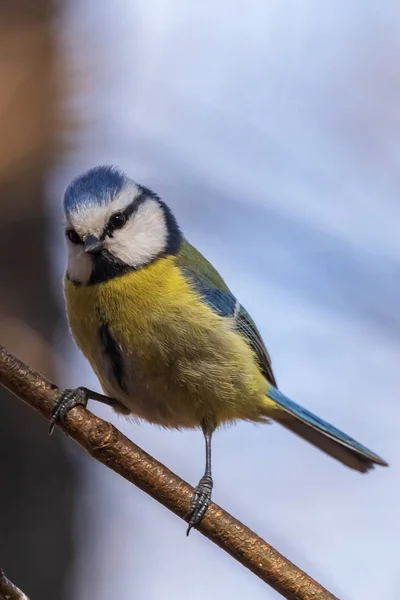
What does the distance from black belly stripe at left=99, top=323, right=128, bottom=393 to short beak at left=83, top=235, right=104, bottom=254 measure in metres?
0.12

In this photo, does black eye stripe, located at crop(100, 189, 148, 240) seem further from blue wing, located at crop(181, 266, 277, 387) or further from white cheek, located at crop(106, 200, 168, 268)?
blue wing, located at crop(181, 266, 277, 387)

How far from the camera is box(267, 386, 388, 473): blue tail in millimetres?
1402

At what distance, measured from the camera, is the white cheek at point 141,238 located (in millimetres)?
1283

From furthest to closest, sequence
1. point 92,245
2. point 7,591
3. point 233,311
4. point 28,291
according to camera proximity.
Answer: point 28,291, point 233,311, point 92,245, point 7,591

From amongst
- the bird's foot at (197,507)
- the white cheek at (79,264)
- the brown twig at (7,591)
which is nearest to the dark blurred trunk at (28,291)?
the white cheek at (79,264)

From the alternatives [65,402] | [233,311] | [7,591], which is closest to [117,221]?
[233,311]

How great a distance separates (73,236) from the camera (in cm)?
127

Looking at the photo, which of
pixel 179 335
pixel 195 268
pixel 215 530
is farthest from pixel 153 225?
pixel 215 530

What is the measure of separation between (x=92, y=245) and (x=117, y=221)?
0.09 metres

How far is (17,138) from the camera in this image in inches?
79.1

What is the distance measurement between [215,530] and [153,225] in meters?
0.61

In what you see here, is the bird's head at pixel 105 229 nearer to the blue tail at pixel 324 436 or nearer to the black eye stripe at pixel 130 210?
the black eye stripe at pixel 130 210

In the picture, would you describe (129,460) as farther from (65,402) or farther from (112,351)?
(112,351)

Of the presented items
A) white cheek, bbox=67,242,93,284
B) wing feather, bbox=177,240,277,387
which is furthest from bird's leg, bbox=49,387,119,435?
wing feather, bbox=177,240,277,387
